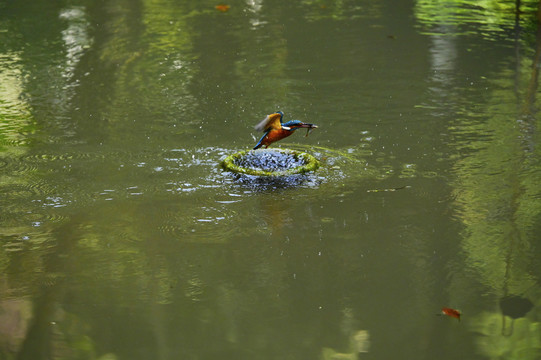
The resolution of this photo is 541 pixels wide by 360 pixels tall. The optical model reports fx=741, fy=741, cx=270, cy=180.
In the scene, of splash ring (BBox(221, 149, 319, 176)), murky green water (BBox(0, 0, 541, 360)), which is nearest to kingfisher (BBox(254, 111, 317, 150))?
splash ring (BBox(221, 149, 319, 176))

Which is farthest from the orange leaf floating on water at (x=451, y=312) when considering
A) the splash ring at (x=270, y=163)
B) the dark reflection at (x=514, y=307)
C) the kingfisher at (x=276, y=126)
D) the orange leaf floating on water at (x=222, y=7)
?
the orange leaf floating on water at (x=222, y=7)

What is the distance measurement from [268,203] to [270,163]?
0.64 m

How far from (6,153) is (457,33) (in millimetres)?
8078

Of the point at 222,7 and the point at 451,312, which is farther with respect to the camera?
the point at 222,7

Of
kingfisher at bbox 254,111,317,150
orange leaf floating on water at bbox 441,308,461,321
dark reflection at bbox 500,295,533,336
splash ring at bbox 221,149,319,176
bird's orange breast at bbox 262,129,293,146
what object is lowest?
dark reflection at bbox 500,295,533,336

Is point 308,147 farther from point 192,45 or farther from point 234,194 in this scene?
point 192,45

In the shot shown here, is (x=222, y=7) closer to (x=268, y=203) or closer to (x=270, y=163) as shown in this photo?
(x=270, y=163)

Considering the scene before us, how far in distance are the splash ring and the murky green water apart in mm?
126

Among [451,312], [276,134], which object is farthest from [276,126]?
[451,312]

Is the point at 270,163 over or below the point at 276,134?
below

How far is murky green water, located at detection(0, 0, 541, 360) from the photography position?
4496 mm

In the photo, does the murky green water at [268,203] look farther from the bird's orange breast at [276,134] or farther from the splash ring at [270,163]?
the bird's orange breast at [276,134]

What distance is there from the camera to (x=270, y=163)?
6.77 metres

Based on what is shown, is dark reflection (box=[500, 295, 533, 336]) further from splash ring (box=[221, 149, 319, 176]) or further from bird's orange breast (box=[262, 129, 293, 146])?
bird's orange breast (box=[262, 129, 293, 146])
